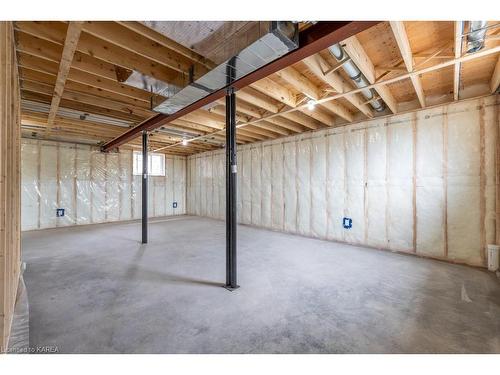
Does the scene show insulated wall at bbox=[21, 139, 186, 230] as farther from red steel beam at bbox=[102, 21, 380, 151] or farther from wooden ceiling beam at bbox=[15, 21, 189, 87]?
red steel beam at bbox=[102, 21, 380, 151]

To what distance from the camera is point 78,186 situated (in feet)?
22.0

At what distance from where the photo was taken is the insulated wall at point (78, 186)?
19.7 ft

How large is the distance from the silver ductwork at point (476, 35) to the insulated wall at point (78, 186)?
8586 mm

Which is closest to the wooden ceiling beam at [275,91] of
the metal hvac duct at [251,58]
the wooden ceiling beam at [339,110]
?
the wooden ceiling beam at [339,110]

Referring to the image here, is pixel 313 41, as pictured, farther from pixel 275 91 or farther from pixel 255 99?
pixel 255 99

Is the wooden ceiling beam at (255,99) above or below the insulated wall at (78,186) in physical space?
above

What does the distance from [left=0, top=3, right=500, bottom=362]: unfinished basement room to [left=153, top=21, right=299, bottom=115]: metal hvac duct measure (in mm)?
16

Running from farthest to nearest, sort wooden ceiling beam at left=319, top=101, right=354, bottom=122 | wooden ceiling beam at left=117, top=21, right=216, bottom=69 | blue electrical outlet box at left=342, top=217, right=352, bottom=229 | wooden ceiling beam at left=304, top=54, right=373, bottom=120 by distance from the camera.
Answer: blue electrical outlet box at left=342, top=217, right=352, bottom=229 → wooden ceiling beam at left=319, top=101, right=354, bottom=122 → wooden ceiling beam at left=304, top=54, right=373, bottom=120 → wooden ceiling beam at left=117, top=21, right=216, bottom=69

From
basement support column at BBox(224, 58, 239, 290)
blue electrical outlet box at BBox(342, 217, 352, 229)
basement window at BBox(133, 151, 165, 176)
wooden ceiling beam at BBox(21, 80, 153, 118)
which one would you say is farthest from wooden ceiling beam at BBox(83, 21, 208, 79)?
basement window at BBox(133, 151, 165, 176)

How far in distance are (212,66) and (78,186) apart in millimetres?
6782

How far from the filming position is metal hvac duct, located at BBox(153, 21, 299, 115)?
5.57 ft

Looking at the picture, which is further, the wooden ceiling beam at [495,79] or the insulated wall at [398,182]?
the insulated wall at [398,182]

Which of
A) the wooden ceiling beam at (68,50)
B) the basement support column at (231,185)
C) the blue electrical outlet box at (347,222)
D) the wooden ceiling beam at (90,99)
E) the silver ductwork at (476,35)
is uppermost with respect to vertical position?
the wooden ceiling beam at (90,99)

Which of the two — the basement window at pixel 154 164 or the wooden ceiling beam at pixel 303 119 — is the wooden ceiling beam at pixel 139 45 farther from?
the basement window at pixel 154 164
